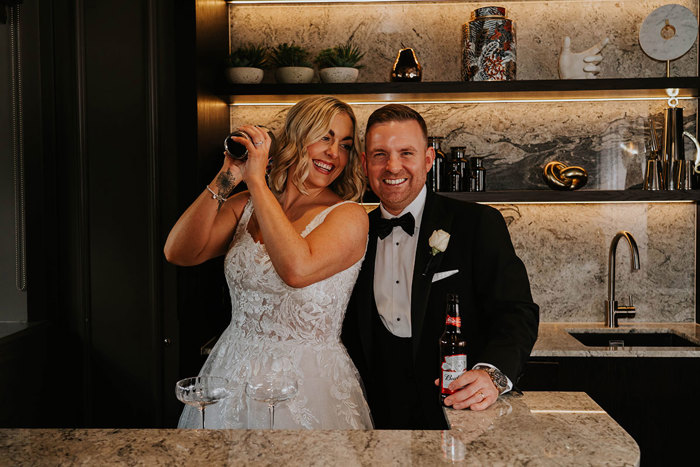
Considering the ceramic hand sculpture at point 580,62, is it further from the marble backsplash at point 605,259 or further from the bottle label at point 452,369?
the bottle label at point 452,369

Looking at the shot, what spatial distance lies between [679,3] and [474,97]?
1.25 m

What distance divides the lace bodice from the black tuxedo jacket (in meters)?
0.10

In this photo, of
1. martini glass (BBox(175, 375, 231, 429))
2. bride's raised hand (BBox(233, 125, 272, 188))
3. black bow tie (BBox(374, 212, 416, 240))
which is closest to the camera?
martini glass (BBox(175, 375, 231, 429))

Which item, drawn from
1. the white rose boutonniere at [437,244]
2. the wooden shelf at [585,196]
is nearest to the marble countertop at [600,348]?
the wooden shelf at [585,196]

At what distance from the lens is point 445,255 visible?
2051 mm

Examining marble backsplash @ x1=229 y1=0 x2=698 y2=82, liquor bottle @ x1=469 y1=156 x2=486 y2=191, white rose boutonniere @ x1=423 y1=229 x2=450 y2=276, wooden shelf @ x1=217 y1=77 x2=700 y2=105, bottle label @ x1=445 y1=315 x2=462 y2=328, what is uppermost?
marble backsplash @ x1=229 y1=0 x2=698 y2=82

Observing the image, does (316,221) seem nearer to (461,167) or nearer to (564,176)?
(461,167)

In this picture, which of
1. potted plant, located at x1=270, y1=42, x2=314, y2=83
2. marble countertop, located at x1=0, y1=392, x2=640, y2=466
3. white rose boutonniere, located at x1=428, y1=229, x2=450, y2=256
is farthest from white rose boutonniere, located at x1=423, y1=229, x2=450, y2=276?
potted plant, located at x1=270, y1=42, x2=314, y2=83

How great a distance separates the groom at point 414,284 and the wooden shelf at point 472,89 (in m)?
1.03

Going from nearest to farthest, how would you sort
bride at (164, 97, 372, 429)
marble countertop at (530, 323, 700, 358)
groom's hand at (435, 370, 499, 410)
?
groom's hand at (435, 370, 499, 410)
bride at (164, 97, 372, 429)
marble countertop at (530, 323, 700, 358)

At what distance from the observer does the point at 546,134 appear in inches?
137

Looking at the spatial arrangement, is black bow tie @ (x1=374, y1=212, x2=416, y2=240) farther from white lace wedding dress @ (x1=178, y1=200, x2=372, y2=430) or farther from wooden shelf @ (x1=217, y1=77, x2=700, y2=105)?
wooden shelf @ (x1=217, y1=77, x2=700, y2=105)

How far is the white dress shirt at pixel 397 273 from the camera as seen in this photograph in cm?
208

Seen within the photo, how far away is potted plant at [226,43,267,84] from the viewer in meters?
3.14
